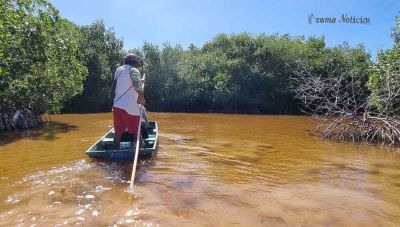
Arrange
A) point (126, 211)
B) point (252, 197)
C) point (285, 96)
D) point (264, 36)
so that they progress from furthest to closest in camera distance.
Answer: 1. point (264, 36)
2. point (285, 96)
3. point (252, 197)
4. point (126, 211)

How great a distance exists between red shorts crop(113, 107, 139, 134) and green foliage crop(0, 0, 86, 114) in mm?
4236

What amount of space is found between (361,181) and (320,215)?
7.25 ft


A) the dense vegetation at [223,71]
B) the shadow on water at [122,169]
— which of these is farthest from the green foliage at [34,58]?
the dense vegetation at [223,71]

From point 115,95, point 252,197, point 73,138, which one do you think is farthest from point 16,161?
point 252,197

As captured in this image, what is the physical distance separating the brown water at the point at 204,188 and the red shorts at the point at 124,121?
2.20ft

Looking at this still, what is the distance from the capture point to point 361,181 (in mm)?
6074

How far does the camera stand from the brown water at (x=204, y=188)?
160 inches

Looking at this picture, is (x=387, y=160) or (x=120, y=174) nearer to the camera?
(x=120, y=174)

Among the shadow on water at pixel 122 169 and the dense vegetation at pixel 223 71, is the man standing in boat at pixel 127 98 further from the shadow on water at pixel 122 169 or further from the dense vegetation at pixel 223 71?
the dense vegetation at pixel 223 71

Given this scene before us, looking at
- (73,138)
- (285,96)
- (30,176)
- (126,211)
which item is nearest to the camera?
(126,211)

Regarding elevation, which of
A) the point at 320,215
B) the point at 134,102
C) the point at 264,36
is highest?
the point at 264,36

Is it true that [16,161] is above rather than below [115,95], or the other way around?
below

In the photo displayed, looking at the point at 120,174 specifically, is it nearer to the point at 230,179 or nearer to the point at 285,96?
the point at 230,179

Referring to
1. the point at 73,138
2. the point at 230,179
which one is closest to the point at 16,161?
the point at 73,138
